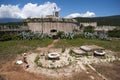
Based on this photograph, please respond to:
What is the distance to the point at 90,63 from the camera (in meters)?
12.9

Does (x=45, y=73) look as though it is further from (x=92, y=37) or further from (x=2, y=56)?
(x=92, y=37)

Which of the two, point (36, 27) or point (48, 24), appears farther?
point (36, 27)

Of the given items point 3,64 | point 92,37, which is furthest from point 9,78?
point 92,37

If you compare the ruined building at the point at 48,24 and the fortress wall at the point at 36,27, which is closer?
the ruined building at the point at 48,24

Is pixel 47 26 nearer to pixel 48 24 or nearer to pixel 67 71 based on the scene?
pixel 48 24

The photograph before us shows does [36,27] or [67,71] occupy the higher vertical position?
[36,27]

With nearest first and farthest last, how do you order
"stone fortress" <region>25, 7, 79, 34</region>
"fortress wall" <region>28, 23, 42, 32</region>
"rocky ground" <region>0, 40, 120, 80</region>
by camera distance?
"rocky ground" <region>0, 40, 120, 80</region> < "stone fortress" <region>25, 7, 79, 34</region> < "fortress wall" <region>28, 23, 42, 32</region>

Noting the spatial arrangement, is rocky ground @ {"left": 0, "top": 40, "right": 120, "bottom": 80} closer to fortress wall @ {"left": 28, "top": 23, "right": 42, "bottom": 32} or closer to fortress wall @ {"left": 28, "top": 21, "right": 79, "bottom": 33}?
fortress wall @ {"left": 28, "top": 21, "right": 79, "bottom": 33}

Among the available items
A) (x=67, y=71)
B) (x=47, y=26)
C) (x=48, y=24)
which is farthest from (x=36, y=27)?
(x=67, y=71)

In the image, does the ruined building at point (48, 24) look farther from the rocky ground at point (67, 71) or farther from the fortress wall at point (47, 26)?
the rocky ground at point (67, 71)

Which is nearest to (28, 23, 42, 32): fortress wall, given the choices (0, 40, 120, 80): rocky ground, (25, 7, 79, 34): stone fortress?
(25, 7, 79, 34): stone fortress

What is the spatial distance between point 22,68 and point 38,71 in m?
1.36

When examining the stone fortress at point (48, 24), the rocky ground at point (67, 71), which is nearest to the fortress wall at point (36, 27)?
the stone fortress at point (48, 24)

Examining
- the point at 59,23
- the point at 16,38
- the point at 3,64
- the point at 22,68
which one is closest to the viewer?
the point at 22,68
